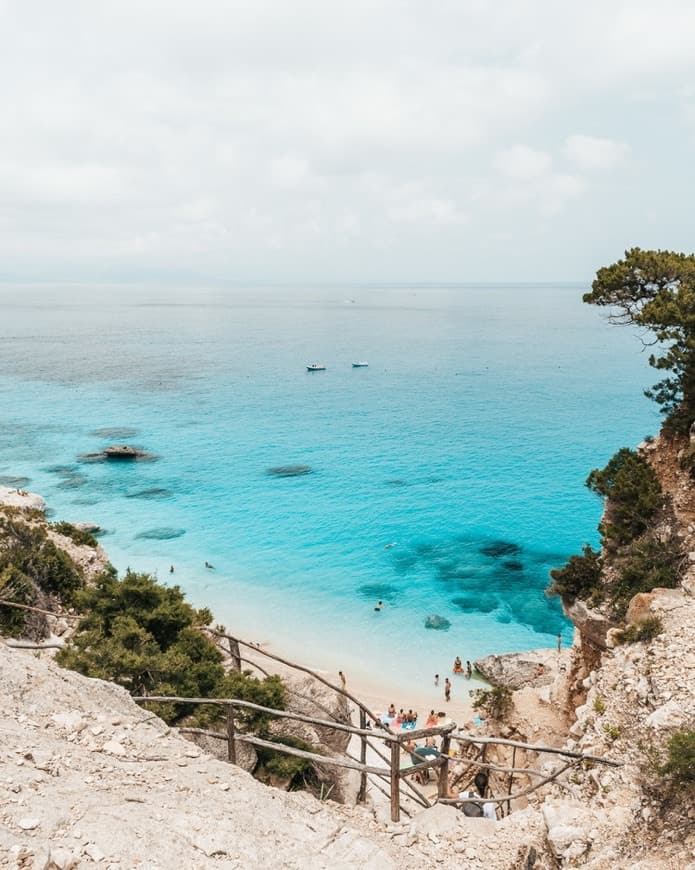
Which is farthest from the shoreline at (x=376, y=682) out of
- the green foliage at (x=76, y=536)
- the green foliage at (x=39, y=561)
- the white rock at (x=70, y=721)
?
the white rock at (x=70, y=721)

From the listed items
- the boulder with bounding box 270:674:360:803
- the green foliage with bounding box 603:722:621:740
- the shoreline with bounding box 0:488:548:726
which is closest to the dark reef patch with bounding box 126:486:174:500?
the shoreline with bounding box 0:488:548:726

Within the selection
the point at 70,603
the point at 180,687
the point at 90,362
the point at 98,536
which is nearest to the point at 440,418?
the point at 98,536

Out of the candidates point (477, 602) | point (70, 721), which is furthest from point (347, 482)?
point (70, 721)

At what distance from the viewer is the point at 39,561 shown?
→ 22.7 metres

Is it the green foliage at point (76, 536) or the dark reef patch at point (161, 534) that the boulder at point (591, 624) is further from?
the dark reef patch at point (161, 534)

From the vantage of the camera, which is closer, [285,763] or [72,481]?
[285,763]

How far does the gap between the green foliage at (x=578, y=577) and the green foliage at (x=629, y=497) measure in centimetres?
129

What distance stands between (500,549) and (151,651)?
30.8 m

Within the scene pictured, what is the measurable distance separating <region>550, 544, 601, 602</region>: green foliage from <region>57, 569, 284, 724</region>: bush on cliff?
1068 centimetres

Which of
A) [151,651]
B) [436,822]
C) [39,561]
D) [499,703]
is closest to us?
[436,822]

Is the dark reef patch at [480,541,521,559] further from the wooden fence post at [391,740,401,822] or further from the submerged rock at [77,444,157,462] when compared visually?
the submerged rock at [77,444,157,462]

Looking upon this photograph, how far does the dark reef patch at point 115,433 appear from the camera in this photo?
65.4 m

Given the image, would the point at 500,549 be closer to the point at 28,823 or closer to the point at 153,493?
the point at 153,493

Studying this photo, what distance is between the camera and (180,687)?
14.6m
